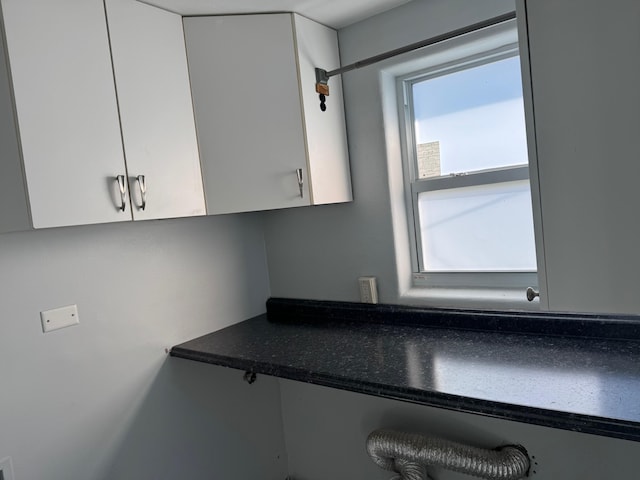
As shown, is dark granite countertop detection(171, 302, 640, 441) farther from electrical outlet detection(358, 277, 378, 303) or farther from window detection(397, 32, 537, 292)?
window detection(397, 32, 537, 292)

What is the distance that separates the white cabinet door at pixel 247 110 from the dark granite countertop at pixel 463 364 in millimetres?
569

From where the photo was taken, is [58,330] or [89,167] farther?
[58,330]

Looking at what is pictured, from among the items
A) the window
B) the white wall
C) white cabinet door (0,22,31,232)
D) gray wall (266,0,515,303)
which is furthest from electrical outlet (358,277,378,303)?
A: white cabinet door (0,22,31,232)

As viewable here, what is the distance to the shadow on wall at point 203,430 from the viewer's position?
181cm

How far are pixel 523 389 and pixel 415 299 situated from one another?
2.43 ft

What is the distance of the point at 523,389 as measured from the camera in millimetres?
1197

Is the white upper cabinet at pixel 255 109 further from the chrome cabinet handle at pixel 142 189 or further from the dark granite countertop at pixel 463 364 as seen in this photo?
the dark granite countertop at pixel 463 364

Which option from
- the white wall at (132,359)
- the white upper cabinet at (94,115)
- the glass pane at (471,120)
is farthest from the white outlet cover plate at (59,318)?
the glass pane at (471,120)

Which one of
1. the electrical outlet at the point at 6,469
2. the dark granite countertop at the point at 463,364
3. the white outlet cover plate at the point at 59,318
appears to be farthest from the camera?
the white outlet cover plate at the point at 59,318

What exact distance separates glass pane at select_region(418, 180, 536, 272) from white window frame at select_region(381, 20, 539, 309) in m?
0.03

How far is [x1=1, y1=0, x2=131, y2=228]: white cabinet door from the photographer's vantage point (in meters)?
1.23

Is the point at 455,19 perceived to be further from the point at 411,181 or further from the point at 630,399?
the point at 630,399

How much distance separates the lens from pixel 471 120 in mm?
1780

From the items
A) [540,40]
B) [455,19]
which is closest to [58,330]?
[540,40]
